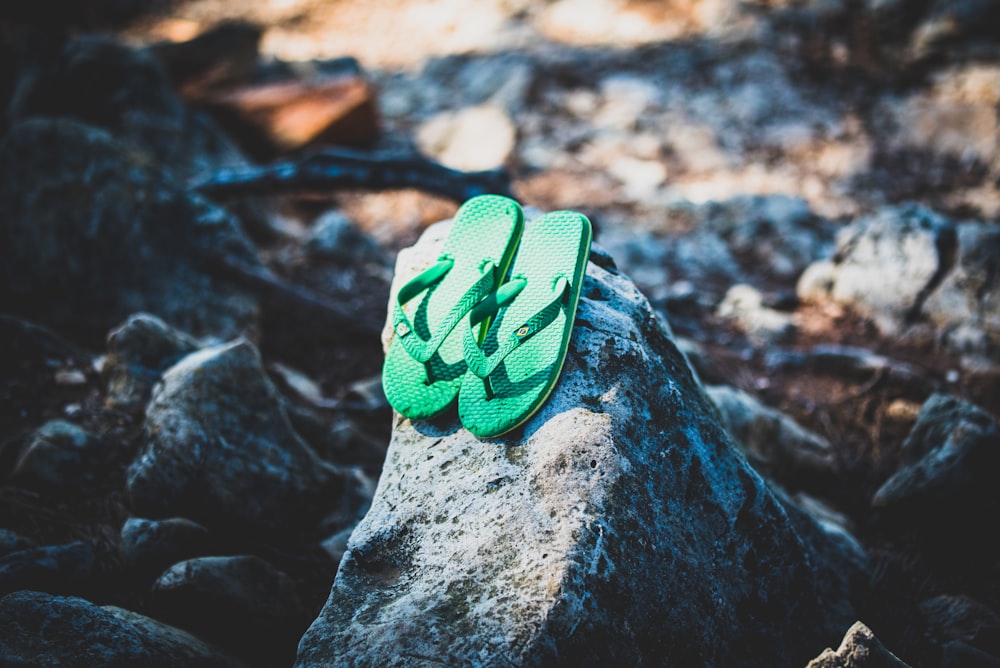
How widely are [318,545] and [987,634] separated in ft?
7.56

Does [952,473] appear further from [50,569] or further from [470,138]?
[470,138]

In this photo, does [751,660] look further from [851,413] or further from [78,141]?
[78,141]

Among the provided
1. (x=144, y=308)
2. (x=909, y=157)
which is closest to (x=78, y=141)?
(x=144, y=308)

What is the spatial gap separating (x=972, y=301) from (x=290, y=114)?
5641 millimetres

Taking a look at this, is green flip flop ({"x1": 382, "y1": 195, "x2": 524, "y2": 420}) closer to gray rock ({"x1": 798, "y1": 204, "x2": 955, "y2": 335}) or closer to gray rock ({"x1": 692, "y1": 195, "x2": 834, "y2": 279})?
gray rock ({"x1": 798, "y1": 204, "x2": 955, "y2": 335})

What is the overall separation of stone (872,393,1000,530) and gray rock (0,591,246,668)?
2.57 m

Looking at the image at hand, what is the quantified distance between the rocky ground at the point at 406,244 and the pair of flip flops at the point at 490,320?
85 cm

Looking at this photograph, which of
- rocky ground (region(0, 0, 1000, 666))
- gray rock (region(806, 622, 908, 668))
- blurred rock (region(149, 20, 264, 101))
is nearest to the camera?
gray rock (region(806, 622, 908, 668))

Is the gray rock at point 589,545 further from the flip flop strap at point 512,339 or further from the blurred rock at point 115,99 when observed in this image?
the blurred rock at point 115,99

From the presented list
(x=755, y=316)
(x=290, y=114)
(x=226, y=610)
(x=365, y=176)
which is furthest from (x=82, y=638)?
(x=290, y=114)

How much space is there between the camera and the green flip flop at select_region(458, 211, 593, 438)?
1.80m

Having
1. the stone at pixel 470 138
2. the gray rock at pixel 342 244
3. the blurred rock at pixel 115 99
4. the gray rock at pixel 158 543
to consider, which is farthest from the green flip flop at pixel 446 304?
the stone at pixel 470 138

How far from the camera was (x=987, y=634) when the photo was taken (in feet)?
6.64

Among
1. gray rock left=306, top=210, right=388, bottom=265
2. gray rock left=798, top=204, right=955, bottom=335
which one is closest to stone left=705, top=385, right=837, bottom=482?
gray rock left=798, top=204, right=955, bottom=335
